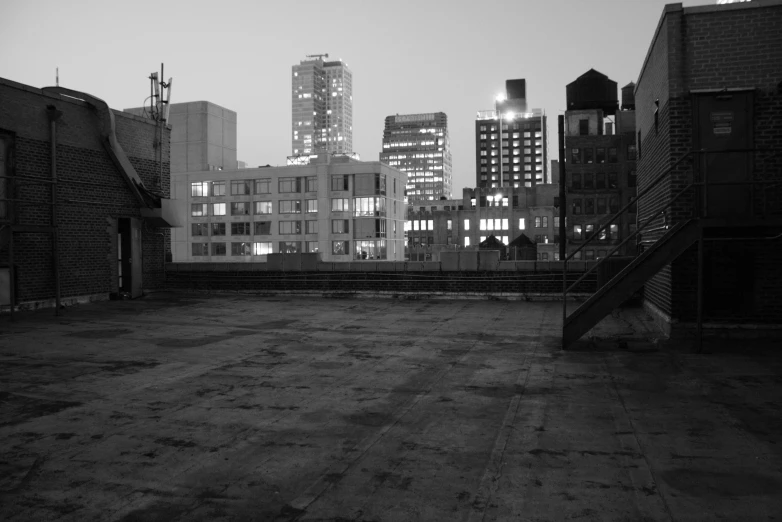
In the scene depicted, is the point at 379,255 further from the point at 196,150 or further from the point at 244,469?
the point at 244,469

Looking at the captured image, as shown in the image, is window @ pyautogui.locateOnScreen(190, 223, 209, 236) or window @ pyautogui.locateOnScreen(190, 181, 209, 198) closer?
window @ pyautogui.locateOnScreen(190, 181, 209, 198)

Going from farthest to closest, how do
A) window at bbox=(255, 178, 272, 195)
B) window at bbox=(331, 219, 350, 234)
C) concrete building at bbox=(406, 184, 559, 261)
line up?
concrete building at bbox=(406, 184, 559, 261), window at bbox=(255, 178, 272, 195), window at bbox=(331, 219, 350, 234)

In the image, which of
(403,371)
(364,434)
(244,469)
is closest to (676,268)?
(403,371)

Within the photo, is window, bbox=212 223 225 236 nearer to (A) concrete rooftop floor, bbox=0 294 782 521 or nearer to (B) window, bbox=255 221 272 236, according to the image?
(B) window, bbox=255 221 272 236

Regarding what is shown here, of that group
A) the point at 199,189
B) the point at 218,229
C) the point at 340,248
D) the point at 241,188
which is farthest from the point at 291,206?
the point at 199,189

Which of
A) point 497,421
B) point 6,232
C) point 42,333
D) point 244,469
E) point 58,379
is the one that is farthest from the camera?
point 6,232

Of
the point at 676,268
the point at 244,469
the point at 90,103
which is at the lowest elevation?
the point at 244,469

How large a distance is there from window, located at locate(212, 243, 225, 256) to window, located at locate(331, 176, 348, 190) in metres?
21.3

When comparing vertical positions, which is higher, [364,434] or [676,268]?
[676,268]

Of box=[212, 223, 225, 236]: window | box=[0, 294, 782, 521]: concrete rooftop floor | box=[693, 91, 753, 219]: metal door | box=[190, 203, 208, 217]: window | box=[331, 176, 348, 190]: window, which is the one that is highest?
box=[331, 176, 348, 190]: window

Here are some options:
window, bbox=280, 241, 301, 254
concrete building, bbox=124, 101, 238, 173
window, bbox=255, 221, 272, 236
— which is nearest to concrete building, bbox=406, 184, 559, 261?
window, bbox=280, 241, 301, 254

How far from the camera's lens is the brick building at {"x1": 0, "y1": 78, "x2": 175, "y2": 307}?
18.4 meters

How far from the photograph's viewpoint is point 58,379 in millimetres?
9492

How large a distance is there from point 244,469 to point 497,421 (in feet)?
10.1
